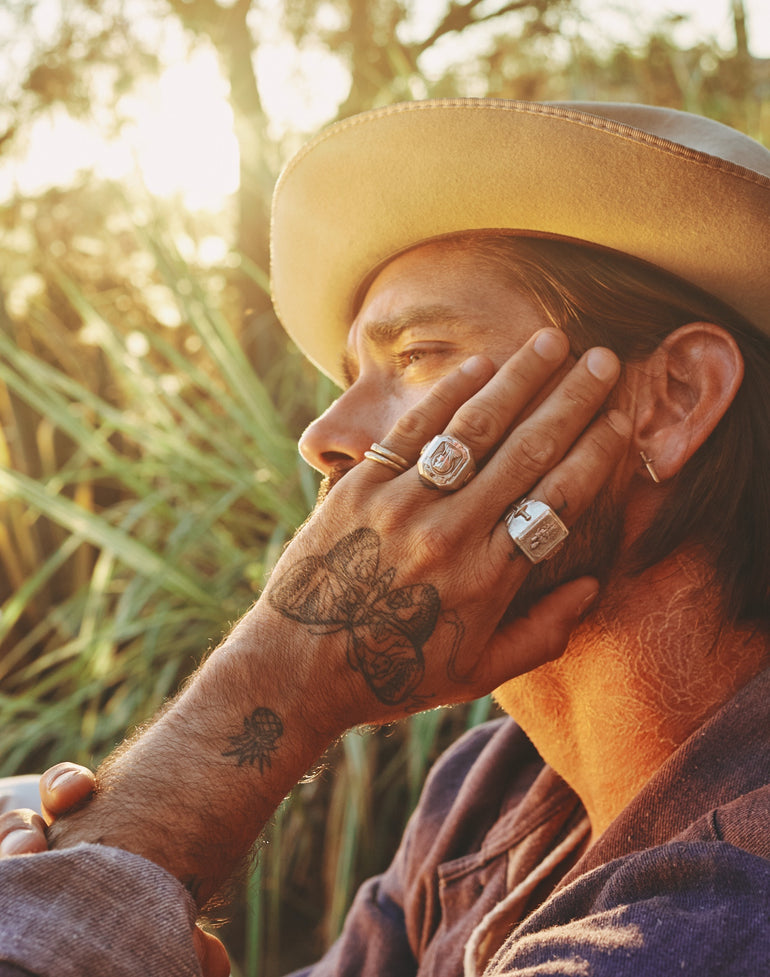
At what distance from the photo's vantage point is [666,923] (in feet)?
3.05

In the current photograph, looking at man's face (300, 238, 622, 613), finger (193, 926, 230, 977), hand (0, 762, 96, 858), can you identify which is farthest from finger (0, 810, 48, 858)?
man's face (300, 238, 622, 613)

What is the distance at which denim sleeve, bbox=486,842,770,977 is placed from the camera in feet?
2.92

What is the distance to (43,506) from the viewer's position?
3051 mm

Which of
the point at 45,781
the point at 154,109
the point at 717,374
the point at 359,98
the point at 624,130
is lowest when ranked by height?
the point at 717,374

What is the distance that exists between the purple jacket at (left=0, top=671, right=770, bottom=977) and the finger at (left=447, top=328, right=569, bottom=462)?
58cm

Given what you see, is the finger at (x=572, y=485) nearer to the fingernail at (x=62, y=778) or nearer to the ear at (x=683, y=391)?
the ear at (x=683, y=391)

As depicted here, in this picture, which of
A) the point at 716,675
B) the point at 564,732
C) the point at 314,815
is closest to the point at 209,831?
the point at 564,732

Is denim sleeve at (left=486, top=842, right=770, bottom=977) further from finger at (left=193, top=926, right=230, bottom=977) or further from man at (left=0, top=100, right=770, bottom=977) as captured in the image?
finger at (left=193, top=926, right=230, bottom=977)

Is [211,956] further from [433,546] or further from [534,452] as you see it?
[534,452]

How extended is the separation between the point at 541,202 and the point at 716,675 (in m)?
0.92

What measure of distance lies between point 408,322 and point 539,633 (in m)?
0.65

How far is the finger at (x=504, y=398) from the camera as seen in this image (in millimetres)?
1420

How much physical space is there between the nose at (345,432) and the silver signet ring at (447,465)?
0.23m

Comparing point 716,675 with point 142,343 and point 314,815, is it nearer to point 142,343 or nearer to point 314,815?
point 314,815
